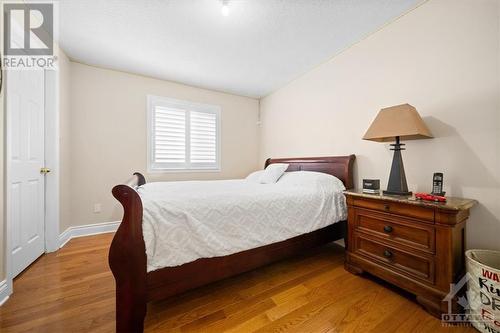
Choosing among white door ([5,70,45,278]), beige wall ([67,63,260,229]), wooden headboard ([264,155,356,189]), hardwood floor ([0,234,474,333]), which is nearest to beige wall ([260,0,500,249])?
wooden headboard ([264,155,356,189])

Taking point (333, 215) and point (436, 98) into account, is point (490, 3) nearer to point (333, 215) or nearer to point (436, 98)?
point (436, 98)

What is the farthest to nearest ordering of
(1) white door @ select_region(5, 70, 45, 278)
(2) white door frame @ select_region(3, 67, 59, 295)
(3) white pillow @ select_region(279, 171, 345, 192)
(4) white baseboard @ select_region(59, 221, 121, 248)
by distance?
(4) white baseboard @ select_region(59, 221, 121, 248)
(2) white door frame @ select_region(3, 67, 59, 295)
(3) white pillow @ select_region(279, 171, 345, 192)
(1) white door @ select_region(5, 70, 45, 278)

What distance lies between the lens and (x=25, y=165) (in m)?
1.86

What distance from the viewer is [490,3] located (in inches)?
54.5

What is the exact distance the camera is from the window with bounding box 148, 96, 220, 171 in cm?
317

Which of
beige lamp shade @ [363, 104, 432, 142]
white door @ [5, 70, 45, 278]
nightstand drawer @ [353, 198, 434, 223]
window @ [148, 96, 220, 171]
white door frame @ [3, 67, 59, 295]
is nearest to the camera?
nightstand drawer @ [353, 198, 434, 223]

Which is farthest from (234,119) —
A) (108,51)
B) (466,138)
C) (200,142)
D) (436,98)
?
(466,138)

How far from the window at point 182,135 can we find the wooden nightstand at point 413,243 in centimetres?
261

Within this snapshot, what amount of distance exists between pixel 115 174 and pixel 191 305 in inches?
94.0

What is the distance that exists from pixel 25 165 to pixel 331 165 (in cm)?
325

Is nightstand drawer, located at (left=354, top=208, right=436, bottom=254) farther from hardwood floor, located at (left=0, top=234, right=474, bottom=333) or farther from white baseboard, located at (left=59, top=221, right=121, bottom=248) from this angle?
white baseboard, located at (left=59, top=221, right=121, bottom=248)

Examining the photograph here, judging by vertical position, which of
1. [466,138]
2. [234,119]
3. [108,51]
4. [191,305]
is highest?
[108,51]

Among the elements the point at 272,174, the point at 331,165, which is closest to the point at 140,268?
the point at 272,174

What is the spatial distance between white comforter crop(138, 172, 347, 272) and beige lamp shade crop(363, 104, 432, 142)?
727mm
